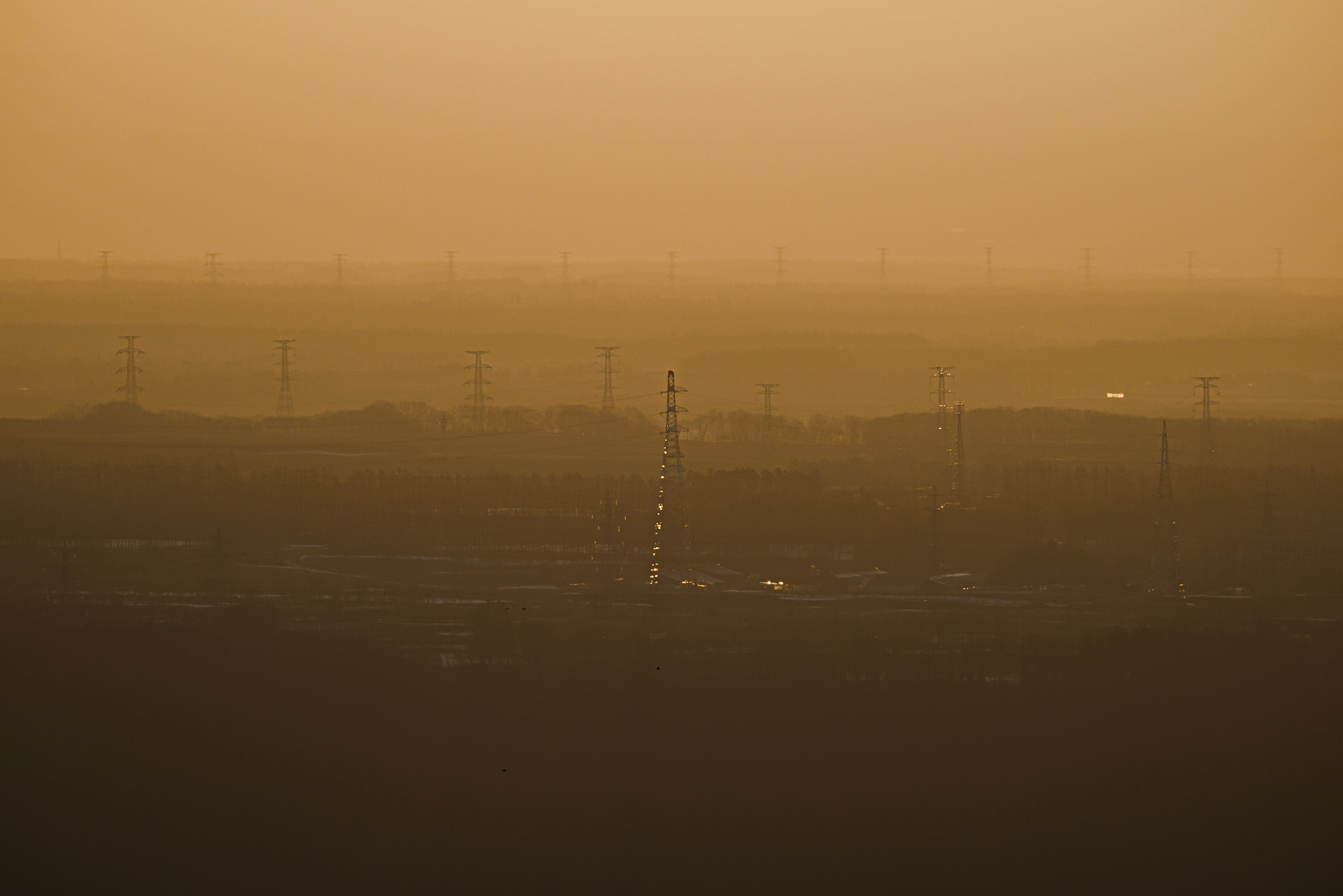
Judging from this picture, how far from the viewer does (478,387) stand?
1967 centimetres

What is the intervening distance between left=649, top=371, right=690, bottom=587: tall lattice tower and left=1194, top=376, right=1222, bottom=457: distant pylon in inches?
358

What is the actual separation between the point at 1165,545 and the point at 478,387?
12.9 m

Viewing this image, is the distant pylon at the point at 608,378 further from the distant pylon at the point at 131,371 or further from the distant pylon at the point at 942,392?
the distant pylon at the point at 131,371

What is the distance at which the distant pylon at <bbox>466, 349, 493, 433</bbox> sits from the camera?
19.7 metres

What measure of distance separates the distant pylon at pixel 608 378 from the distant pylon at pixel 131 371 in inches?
330

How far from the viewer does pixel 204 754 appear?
15.9 m

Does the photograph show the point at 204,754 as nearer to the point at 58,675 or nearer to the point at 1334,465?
the point at 58,675

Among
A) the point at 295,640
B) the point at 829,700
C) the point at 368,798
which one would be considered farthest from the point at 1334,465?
the point at 295,640

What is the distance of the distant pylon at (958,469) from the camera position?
19656 mm

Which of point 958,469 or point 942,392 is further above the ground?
point 942,392

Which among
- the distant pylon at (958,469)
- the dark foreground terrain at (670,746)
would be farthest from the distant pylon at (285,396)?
the distant pylon at (958,469)

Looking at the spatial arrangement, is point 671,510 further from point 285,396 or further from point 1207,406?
point 1207,406

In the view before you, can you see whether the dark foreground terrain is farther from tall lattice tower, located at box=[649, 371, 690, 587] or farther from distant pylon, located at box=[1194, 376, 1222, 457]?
distant pylon, located at box=[1194, 376, 1222, 457]

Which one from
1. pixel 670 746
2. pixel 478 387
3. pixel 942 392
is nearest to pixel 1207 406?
pixel 942 392
